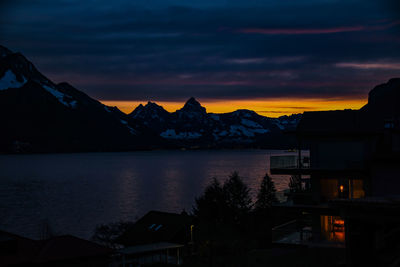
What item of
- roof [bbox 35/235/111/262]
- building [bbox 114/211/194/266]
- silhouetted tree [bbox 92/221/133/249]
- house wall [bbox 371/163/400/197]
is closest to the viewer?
house wall [bbox 371/163/400/197]

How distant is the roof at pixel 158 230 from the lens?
5265 centimetres

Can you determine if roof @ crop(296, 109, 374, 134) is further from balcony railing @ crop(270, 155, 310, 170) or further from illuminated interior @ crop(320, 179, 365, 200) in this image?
illuminated interior @ crop(320, 179, 365, 200)

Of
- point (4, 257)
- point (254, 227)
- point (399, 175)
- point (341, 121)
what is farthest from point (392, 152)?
point (254, 227)

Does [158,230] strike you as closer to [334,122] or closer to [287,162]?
[287,162]

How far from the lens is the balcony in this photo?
28438 millimetres

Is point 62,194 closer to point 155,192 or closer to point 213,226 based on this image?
point 155,192

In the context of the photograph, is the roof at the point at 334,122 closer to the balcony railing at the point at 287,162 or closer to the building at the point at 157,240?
the balcony railing at the point at 287,162

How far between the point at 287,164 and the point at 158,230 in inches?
1119

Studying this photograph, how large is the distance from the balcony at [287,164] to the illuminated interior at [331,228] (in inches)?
131

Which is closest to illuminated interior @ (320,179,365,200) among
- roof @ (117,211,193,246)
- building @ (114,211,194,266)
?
building @ (114,211,194,266)

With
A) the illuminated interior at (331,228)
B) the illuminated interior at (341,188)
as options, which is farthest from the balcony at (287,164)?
the illuminated interior at (331,228)

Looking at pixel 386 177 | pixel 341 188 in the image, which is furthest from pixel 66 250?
pixel 386 177

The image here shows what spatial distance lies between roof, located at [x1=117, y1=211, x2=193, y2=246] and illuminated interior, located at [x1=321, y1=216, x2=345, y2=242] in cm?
2718

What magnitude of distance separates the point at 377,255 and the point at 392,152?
2131 centimetres
